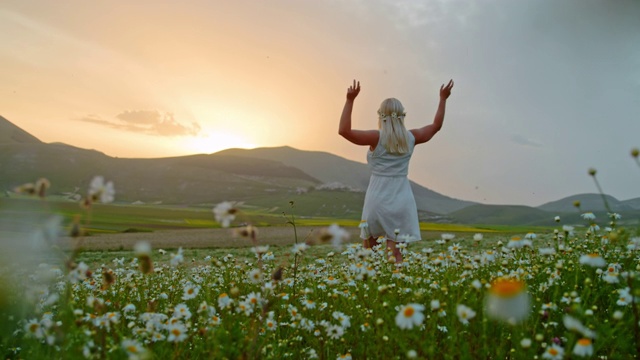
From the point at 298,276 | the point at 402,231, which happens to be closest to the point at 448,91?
the point at 402,231

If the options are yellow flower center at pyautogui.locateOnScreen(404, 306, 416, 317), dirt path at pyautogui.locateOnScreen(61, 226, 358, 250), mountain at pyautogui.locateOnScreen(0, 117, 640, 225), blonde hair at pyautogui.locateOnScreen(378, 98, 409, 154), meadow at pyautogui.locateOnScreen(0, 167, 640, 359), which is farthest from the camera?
mountain at pyautogui.locateOnScreen(0, 117, 640, 225)

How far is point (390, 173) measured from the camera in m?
7.92

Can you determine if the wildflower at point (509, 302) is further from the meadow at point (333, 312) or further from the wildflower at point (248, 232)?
the wildflower at point (248, 232)

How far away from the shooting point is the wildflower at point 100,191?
90.6 inches

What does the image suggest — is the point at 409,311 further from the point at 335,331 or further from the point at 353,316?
the point at 353,316

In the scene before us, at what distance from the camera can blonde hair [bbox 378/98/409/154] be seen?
7.65 metres

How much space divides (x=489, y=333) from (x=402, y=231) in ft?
13.1

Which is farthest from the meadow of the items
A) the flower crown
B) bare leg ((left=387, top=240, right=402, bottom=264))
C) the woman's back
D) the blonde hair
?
A: the flower crown

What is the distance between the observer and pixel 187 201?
320ft

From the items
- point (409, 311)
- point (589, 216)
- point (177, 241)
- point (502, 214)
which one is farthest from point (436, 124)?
point (502, 214)

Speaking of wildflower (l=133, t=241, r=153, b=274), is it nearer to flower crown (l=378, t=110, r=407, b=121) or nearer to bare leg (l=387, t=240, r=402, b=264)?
bare leg (l=387, t=240, r=402, b=264)

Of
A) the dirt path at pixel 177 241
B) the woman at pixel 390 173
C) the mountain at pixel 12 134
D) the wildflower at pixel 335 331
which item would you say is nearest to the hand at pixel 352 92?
the woman at pixel 390 173

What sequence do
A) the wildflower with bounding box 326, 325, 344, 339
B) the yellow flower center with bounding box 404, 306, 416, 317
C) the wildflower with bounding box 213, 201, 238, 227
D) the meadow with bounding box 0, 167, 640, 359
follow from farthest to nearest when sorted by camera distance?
the wildflower with bounding box 326, 325, 344, 339
the yellow flower center with bounding box 404, 306, 416, 317
the meadow with bounding box 0, 167, 640, 359
the wildflower with bounding box 213, 201, 238, 227

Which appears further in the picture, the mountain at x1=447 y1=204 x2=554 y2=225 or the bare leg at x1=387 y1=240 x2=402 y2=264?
the mountain at x1=447 y1=204 x2=554 y2=225
